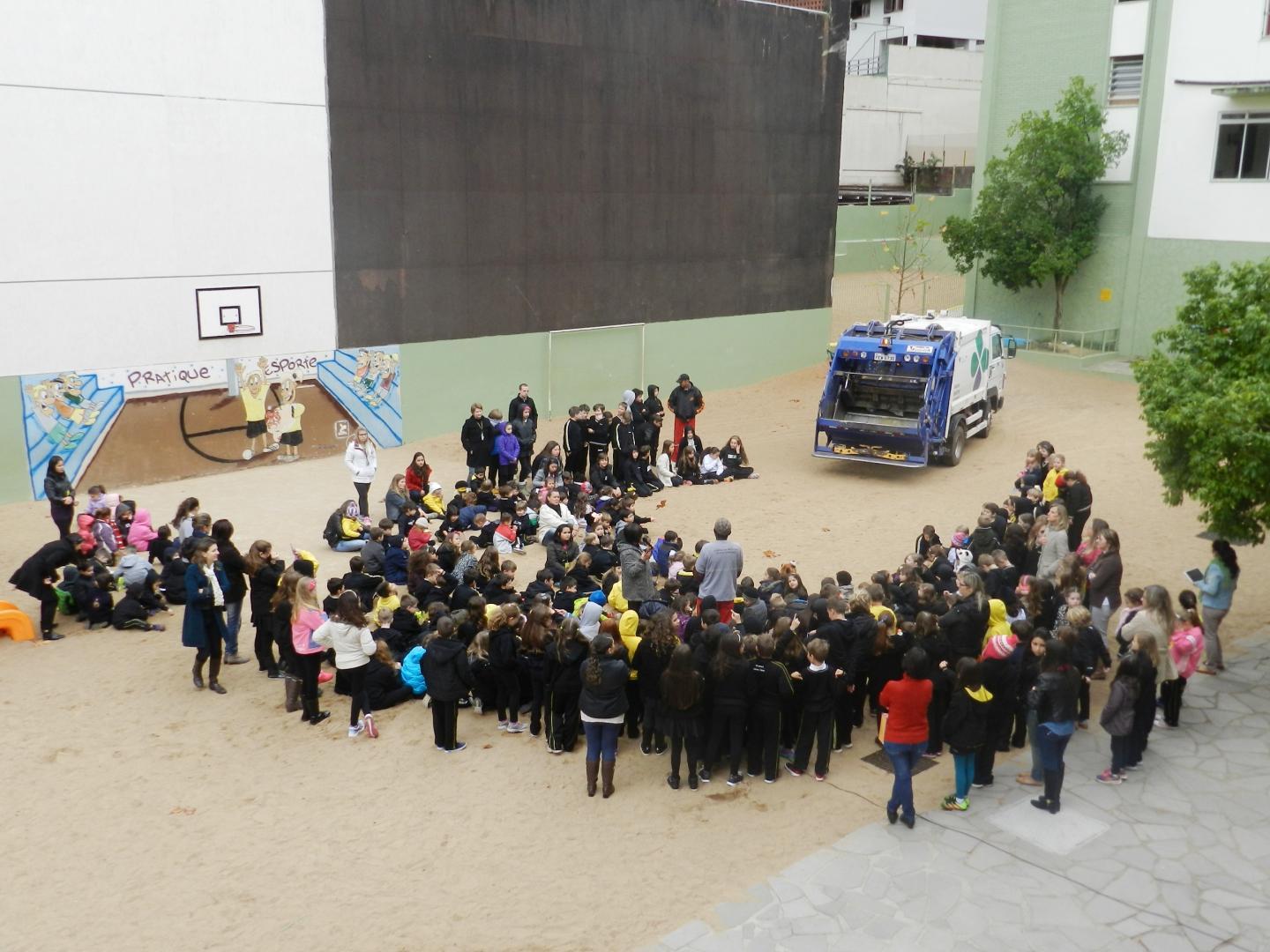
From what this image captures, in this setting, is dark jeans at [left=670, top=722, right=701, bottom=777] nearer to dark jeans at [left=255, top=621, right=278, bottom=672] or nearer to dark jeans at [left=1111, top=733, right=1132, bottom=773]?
dark jeans at [left=1111, top=733, right=1132, bottom=773]

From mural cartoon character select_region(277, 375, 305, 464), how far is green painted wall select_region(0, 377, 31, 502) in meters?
4.23

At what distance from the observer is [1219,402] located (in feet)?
34.9

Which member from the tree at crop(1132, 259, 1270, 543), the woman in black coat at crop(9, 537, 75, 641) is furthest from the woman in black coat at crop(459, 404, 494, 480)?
the tree at crop(1132, 259, 1270, 543)

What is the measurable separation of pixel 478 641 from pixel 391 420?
1291cm

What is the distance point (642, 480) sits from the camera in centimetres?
1939

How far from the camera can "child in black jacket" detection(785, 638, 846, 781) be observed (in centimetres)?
949

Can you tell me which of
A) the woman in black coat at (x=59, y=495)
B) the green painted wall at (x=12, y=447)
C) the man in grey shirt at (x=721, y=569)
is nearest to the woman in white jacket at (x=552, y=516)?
the man in grey shirt at (x=721, y=569)

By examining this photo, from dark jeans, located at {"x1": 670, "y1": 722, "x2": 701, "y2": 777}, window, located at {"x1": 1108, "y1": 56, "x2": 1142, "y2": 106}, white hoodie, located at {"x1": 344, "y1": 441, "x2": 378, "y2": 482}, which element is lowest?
dark jeans, located at {"x1": 670, "y1": 722, "x2": 701, "y2": 777}

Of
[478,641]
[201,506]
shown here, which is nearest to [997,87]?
[201,506]

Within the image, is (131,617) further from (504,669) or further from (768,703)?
(768,703)

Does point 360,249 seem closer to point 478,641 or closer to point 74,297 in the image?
point 74,297

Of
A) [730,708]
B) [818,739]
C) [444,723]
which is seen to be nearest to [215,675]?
[444,723]

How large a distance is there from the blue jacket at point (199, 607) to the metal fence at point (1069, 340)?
2279cm

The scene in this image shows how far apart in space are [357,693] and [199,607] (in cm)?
190
